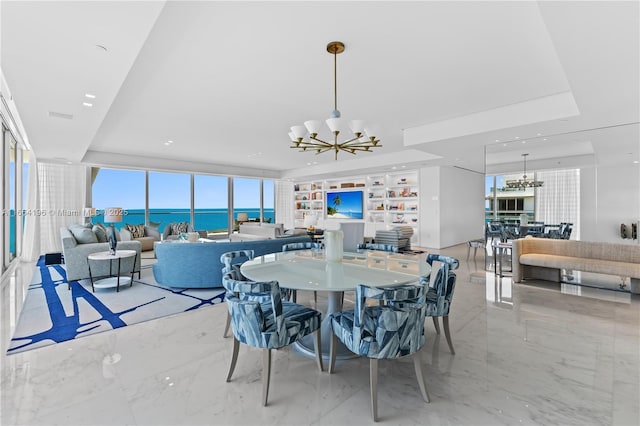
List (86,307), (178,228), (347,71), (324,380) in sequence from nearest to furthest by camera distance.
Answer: (324,380)
(347,71)
(86,307)
(178,228)

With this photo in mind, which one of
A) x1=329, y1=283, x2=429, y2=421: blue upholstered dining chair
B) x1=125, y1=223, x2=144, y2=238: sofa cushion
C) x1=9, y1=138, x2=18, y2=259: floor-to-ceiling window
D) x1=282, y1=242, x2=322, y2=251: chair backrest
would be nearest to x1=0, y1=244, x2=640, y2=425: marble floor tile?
x1=329, y1=283, x2=429, y2=421: blue upholstered dining chair

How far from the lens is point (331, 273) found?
242 cm

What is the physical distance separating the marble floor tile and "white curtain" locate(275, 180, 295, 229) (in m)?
9.51

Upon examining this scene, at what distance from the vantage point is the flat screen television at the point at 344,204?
1086 cm

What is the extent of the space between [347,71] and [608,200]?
450cm

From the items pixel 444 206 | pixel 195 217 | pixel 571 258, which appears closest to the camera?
pixel 571 258

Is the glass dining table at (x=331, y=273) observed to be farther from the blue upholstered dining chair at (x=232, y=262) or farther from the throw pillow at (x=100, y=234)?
the throw pillow at (x=100, y=234)

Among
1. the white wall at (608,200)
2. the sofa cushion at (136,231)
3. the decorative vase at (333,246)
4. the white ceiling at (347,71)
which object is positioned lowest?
the sofa cushion at (136,231)

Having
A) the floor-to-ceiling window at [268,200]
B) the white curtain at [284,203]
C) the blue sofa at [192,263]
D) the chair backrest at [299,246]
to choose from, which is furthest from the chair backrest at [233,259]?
the white curtain at [284,203]

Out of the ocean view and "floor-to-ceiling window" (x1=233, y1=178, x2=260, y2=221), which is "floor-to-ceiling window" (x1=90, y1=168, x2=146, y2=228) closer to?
the ocean view

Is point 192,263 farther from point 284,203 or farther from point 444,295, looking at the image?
point 284,203

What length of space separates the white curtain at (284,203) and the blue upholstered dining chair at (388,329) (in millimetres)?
10901

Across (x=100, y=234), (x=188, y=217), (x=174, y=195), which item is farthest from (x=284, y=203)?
(x=100, y=234)

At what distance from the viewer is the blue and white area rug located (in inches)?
117
